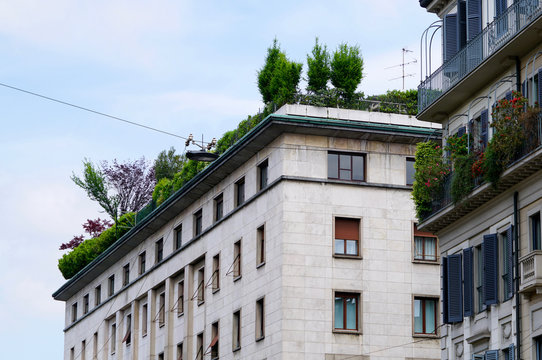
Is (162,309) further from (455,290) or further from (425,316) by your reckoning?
(455,290)

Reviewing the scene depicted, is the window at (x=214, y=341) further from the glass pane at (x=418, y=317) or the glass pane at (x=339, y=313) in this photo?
the glass pane at (x=418, y=317)

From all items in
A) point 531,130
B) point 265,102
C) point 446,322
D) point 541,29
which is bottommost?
point 446,322

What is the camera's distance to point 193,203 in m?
70.7

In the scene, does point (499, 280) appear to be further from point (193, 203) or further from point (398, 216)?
point (193, 203)

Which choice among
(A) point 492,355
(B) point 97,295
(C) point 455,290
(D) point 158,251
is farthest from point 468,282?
(B) point 97,295

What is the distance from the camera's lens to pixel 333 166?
6003cm

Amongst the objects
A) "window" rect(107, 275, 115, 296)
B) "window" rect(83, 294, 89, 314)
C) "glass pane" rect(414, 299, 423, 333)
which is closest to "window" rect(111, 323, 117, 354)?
"window" rect(107, 275, 115, 296)

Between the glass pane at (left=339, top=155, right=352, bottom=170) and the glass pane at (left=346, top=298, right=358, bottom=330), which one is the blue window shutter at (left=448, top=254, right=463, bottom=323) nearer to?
the glass pane at (left=346, top=298, right=358, bottom=330)

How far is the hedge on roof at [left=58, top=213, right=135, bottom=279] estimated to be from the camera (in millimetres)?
89000

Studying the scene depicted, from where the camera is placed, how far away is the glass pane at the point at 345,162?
197ft

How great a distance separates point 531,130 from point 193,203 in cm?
3470

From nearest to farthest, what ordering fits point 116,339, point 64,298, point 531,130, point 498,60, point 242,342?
point 531,130 < point 498,60 < point 242,342 < point 116,339 < point 64,298

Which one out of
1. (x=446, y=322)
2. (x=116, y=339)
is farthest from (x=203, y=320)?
(x=446, y=322)

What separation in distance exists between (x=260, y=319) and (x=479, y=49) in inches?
844
